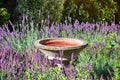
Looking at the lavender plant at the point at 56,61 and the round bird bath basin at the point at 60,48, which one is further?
the round bird bath basin at the point at 60,48

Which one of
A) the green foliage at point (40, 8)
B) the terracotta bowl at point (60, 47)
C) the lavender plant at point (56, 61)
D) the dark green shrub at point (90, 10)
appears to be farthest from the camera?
the dark green shrub at point (90, 10)

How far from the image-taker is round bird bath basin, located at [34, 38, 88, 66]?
4.34 meters

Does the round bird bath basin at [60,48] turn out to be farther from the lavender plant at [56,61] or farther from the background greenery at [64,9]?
the background greenery at [64,9]

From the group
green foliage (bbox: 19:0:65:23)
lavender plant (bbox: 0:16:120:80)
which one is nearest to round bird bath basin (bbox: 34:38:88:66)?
lavender plant (bbox: 0:16:120:80)

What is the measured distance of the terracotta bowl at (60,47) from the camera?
14.2 ft

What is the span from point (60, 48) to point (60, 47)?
0.06ft

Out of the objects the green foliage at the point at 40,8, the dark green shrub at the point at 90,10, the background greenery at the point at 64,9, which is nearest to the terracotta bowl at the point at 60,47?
the background greenery at the point at 64,9

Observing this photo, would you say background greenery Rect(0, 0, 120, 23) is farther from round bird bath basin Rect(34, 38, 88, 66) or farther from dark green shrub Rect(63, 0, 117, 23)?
round bird bath basin Rect(34, 38, 88, 66)

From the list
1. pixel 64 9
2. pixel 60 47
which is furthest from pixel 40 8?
pixel 60 47

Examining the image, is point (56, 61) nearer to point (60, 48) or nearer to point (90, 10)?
point (60, 48)

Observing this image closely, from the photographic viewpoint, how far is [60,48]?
4.32 m

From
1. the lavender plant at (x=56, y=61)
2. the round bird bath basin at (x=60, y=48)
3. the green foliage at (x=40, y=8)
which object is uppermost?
the green foliage at (x=40, y=8)

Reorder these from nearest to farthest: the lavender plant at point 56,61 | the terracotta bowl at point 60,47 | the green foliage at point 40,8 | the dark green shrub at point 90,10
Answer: the lavender plant at point 56,61 < the terracotta bowl at point 60,47 < the green foliage at point 40,8 < the dark green shrub at point 90,10

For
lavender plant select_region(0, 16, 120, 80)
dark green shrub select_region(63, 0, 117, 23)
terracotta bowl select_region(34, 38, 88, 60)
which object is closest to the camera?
lavender plant select_region(0, 16, 120, 80)
